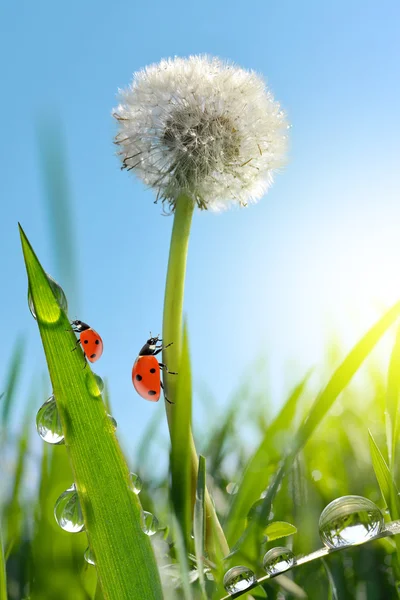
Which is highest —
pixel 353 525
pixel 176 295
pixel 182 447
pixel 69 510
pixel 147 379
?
pixel 176 295

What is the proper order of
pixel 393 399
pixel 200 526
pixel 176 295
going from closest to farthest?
pixel 200 526
pixel 393 399
pixel 176 295

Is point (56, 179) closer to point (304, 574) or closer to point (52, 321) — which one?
point (52, 321)

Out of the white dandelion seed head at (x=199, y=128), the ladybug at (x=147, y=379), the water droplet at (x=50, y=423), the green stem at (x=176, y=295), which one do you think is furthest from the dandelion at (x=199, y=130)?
the water droplet at (x=50, y=423)

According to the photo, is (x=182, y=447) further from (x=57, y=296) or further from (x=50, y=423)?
(x=57, y=296)

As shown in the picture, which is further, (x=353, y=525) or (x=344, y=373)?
(x=344, y=373)

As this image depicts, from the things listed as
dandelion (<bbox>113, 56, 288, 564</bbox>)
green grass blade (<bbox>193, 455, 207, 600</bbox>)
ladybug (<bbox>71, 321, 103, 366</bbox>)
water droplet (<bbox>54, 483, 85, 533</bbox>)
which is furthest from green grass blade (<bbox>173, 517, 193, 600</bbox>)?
dandelion (<bbox>113, 56, 288, 564</bbox>)

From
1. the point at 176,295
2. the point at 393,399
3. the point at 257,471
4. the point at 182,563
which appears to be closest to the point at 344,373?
the point at 393,399

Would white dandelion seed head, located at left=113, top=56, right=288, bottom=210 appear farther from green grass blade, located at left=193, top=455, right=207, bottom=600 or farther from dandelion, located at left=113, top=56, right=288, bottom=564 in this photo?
green grass blade, located at left=193, top=455, right=207, bottom=600

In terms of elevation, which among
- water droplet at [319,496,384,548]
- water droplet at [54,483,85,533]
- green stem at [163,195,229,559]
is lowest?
water droplet at [319,496,384,548]
